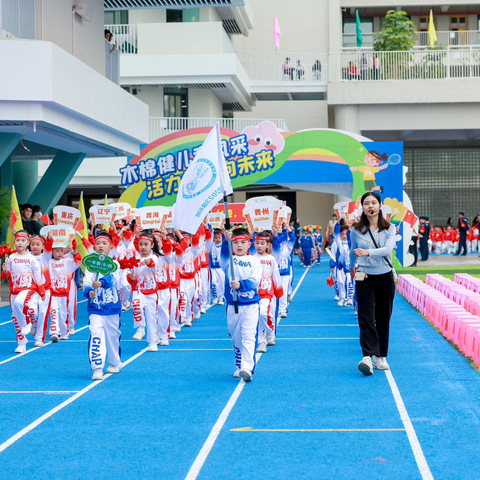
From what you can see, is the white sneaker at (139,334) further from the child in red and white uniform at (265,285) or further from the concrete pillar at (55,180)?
the concrete pillar at (55,180)

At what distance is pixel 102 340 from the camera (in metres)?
9.87

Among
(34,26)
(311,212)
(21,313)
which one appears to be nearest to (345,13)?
(311,212)

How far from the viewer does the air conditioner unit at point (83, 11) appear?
795 inches

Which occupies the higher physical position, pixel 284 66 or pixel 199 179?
pixel 284 66

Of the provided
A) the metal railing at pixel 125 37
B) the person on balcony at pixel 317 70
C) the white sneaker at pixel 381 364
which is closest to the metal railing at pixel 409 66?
the person on balcony at pixel 317 70

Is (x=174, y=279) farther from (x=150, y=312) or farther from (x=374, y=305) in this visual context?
(x=374, y=305)

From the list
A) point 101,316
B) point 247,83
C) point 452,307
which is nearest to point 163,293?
point 101,316

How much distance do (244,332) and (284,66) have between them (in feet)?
102

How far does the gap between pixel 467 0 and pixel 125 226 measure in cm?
3043

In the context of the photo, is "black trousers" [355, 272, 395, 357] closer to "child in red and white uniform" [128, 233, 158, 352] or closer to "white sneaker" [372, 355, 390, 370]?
"white sneaker" [372, 355, 390, 370]

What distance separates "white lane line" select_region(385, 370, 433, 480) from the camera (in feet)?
19.4

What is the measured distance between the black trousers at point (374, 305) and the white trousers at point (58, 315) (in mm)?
5387

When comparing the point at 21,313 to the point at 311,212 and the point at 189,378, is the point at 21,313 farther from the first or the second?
the point at 311,212

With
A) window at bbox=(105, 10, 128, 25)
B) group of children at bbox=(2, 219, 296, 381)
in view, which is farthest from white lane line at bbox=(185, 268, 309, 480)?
window at bbox=(105, 10, 128, 25)
